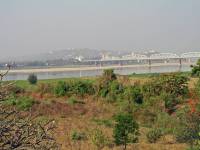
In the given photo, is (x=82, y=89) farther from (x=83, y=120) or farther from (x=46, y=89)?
(x=83, y=120)

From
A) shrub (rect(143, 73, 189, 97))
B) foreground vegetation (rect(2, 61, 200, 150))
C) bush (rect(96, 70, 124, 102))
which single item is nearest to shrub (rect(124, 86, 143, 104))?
foreground vegetation (rect(2, 61, 200, 150))

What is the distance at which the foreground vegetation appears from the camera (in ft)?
43.0

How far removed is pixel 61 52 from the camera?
561 ft

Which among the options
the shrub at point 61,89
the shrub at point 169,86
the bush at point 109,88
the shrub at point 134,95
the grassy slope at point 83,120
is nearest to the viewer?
the grassy slope at point 83,120

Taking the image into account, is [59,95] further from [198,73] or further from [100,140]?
[100,140]

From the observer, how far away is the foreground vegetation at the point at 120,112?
1309cm

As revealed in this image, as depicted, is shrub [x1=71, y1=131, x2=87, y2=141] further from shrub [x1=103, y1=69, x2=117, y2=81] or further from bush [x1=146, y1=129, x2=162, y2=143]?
shrub [x1=103, y1=69, x2=117, y2=81]

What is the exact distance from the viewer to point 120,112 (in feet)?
68.4

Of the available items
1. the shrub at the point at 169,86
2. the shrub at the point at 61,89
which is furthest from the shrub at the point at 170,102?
the shrub at the point at 61,89

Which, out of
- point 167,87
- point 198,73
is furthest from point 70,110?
point 198,73

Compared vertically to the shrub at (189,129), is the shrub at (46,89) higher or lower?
lower

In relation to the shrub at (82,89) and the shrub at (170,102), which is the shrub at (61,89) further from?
the shrub at (170,102)

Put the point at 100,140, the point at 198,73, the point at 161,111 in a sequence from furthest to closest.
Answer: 1. the point at 161,111
2. the point at 198,73
3. the point at 100,140

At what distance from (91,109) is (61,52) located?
149m
